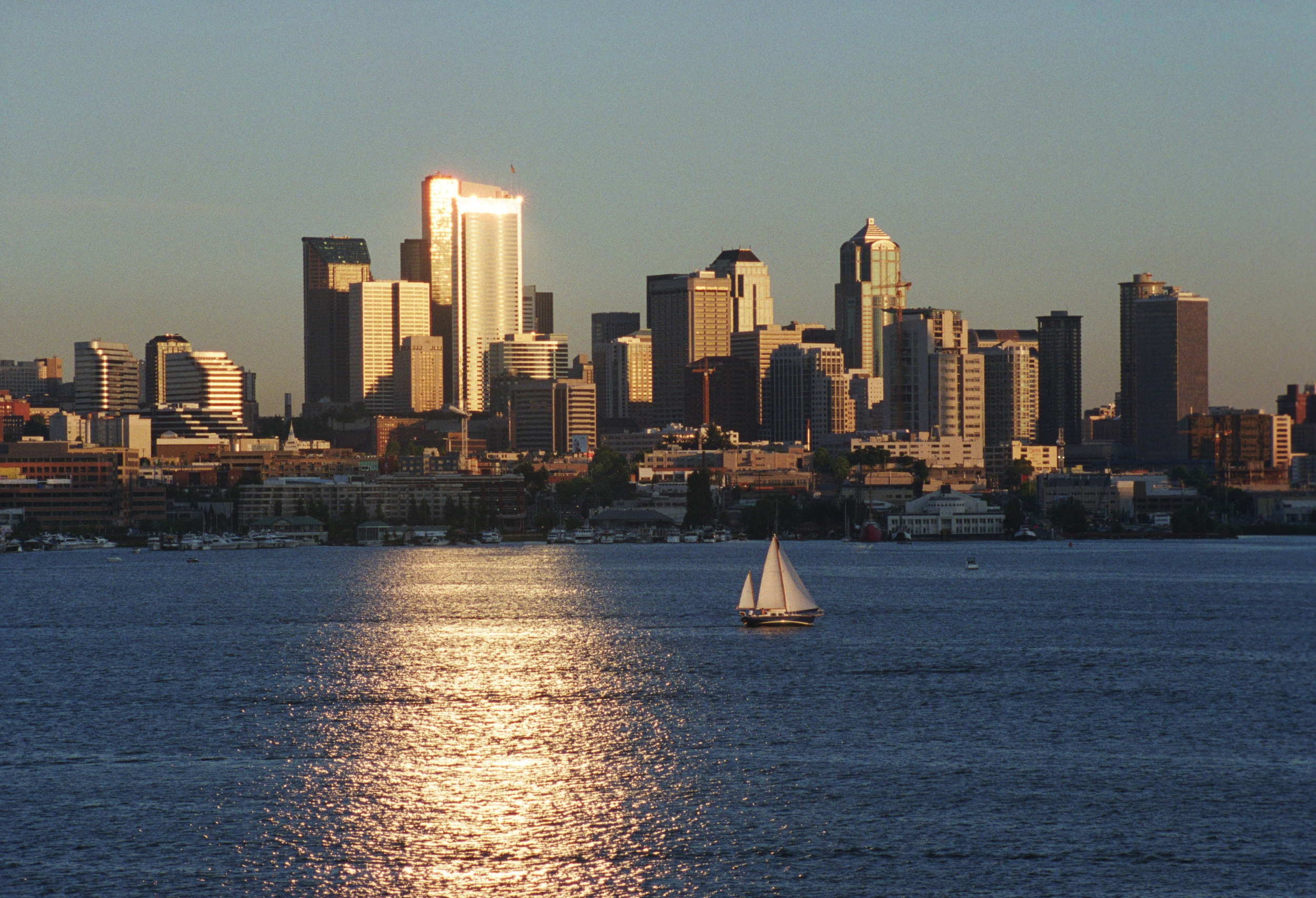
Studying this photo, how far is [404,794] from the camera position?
187 ft

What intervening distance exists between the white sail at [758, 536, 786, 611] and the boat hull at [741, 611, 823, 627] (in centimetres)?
61

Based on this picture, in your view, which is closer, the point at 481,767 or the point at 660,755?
the point at 481,767

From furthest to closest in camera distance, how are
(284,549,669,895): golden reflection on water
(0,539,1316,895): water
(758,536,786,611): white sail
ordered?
(758,536,786,611): white sail
(284,549,669,895): golden reflection on water
(0,539,1316,895): water

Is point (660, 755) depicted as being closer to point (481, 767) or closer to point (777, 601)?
point (481, 767)

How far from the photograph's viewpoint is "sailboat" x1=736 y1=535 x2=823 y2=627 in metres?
107

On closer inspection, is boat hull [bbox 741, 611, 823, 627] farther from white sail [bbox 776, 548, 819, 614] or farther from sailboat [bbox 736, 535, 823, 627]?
white sail [bbox 776, 548, 819, 614]

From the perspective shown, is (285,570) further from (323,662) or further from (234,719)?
(234,719)

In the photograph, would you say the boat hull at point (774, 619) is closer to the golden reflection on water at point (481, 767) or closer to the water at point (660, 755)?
the water at point (660, 755)

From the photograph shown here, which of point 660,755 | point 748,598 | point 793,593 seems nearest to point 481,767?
point 660,755

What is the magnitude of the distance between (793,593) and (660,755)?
152 ft

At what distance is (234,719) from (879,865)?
31.4m

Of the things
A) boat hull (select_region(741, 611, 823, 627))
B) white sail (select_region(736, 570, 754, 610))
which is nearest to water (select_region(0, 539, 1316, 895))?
boat hull (select_region(741, 611, 823, 627))

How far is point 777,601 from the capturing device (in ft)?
353

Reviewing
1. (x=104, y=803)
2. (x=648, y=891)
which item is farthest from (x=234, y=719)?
(x=648, y=891)
